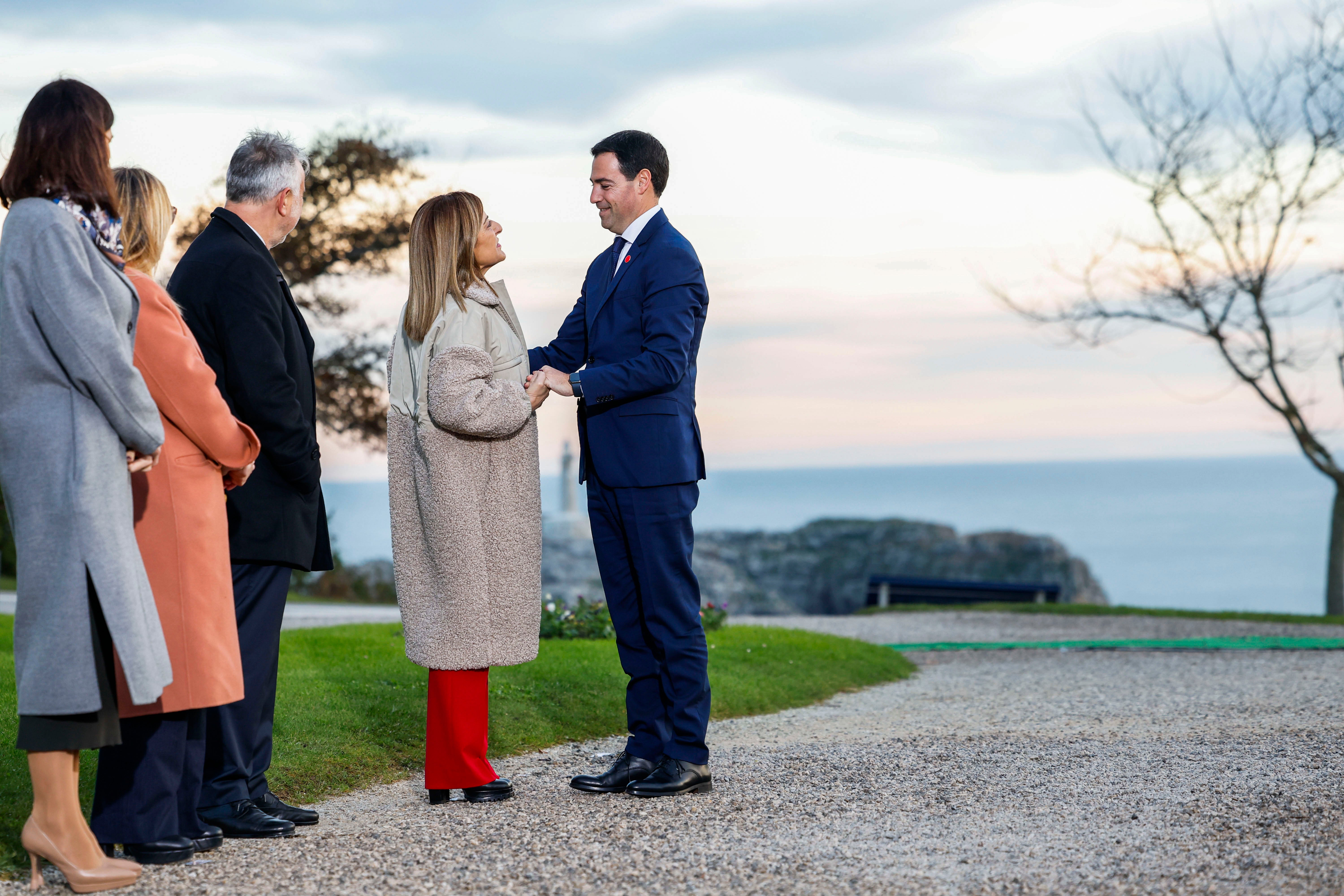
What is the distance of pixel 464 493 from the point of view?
4.06 m

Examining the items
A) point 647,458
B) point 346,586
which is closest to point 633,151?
point 647,458

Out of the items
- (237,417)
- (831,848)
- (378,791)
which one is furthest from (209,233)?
(831,848)

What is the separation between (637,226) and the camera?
446 centimetres

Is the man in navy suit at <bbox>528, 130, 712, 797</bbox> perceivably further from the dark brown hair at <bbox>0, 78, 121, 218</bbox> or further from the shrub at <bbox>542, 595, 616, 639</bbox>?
the shrub at <bbox>542, 595, 616, 639</bbox>

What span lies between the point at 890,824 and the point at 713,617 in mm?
6600

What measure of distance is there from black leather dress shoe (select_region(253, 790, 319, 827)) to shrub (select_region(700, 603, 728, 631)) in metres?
6.39

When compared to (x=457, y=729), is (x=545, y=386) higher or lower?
higher

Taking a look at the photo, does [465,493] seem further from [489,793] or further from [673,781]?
[673,781]

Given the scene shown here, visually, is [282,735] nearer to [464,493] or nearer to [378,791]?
[378,791]

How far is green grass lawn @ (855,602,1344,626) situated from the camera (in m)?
13.8

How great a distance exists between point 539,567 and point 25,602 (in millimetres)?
1758

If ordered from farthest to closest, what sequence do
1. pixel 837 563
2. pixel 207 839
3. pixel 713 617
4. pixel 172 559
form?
1. pixel 837 563
2. pixel 713 617
3. pixel 207 839
4. pixel 172 559

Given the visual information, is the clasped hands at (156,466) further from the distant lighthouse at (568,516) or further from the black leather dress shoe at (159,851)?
the distant lighthouse at (568,516)

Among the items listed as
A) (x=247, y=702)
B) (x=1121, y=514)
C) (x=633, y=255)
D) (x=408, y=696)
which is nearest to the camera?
(x=247, y=702)
